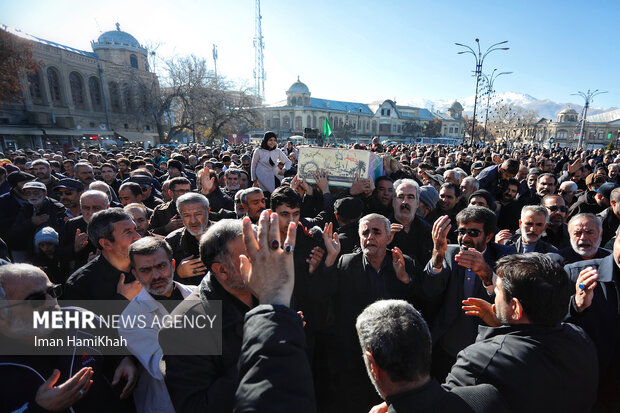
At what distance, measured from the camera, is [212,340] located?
1455 mm

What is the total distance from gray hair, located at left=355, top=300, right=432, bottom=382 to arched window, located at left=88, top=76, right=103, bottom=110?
55.3 m

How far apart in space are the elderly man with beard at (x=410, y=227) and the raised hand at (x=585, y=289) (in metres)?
1.57

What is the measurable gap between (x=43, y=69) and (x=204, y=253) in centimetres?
5101

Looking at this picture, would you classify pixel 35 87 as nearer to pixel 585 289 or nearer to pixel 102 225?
pixel 102 225

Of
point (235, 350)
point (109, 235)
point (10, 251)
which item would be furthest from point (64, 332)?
point (10, 251)

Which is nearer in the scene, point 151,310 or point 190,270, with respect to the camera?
point 151,310

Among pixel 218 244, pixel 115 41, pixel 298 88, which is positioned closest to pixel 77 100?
pixel 115 41

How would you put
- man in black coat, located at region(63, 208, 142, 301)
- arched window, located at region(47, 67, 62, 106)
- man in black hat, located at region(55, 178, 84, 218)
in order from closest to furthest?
man in black coat, located at region(63, 208, 142, 301)
man in black hat, located at region(55, 178, 84, 218)
arched window, located at region(47, 67, 62, 106)

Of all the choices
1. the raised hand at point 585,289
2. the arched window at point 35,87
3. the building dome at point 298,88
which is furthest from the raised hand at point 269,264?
the building dome at point 298,88

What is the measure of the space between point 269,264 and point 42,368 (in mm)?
1220

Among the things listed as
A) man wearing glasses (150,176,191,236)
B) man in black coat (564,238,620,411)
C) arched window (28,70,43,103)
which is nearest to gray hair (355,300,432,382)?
man in black coat (564,238,620,411)

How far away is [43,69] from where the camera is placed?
1499 inches

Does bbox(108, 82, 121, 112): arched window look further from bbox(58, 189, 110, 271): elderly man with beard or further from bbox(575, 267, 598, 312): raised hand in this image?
bbox(575, 267, 598, 312): raised hand

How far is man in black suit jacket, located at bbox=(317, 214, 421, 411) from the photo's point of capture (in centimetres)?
279
